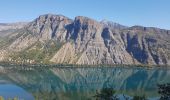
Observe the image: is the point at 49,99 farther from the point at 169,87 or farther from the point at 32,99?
the point at 169,87

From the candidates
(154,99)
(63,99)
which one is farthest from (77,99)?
(154,99)

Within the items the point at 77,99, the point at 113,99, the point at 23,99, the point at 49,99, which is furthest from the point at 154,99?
the point at 113,99

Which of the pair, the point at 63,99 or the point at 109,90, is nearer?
the point at 109,90

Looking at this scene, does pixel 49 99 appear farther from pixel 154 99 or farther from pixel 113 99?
pixel 113 99

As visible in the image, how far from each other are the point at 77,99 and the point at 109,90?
120m

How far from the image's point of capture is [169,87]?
72.7 metres

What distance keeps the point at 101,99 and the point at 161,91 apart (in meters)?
13.4

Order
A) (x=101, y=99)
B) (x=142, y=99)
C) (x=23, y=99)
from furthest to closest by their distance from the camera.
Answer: (x=23, y=99) → (x=101, y=99) → (x=142, y=99)

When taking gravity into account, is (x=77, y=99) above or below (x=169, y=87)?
below

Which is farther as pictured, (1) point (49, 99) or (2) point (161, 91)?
(1) point (49, 99)

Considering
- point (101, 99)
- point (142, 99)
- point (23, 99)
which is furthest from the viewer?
point (23, 99)

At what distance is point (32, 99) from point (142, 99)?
13130 cm

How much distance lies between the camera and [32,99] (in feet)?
641

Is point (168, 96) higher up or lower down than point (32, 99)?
higher up
